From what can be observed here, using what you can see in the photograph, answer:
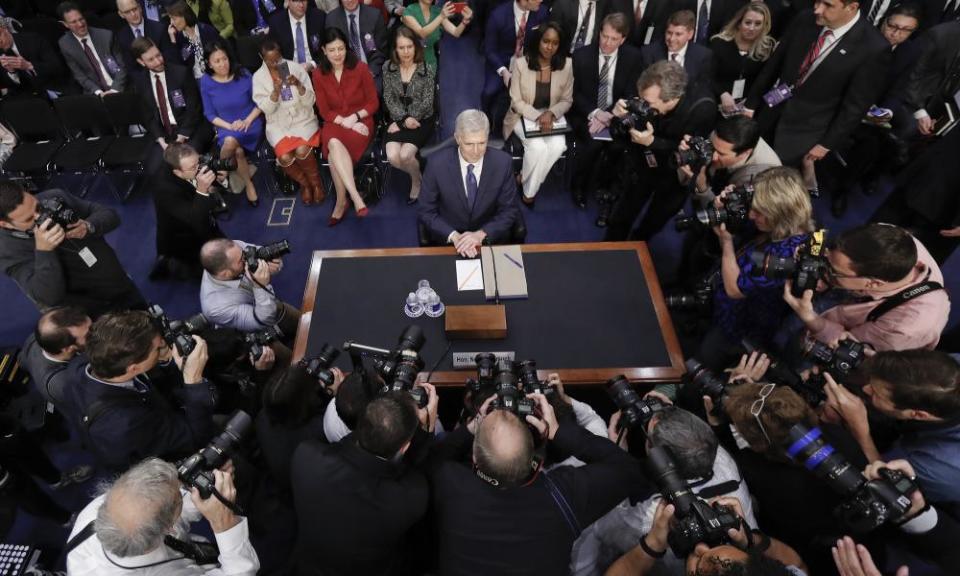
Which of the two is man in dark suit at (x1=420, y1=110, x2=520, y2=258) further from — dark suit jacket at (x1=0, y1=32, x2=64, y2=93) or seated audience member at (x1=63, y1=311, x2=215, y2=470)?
dark suit jacket at (x1=0, y1=32, x2=64, y2=93)

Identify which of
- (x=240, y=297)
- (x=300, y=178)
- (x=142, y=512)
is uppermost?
(x=142, y=512)

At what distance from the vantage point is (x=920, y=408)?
193 cm

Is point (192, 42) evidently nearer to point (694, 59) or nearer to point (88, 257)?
point (88, 257)

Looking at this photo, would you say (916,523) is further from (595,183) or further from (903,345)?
(595,183)

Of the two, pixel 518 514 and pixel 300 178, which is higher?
pixel 518 514

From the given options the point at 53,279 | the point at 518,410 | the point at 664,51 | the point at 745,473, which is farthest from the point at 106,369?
the point at 664,51

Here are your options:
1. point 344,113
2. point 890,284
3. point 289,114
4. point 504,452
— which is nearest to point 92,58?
point 289,114

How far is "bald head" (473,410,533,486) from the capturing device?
1.90 meters

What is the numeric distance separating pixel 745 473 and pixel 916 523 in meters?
0.54

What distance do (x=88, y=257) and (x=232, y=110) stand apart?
6.72ft

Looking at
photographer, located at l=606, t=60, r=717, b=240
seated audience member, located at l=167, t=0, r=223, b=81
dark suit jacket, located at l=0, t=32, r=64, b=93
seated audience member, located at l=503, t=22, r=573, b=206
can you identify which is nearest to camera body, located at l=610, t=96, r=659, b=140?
photographer, located at l=606, t=60, r=717, b=240

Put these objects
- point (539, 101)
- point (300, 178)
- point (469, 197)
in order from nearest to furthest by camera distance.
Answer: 1. point (469, 197)
2. point (539, 101)
3. point (300, 178)

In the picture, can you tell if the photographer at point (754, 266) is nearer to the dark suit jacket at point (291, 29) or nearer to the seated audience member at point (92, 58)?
the dark suit jacket at point (291, 29)

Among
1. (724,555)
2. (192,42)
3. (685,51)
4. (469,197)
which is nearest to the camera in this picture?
(724,555)
